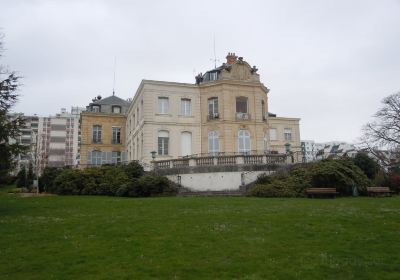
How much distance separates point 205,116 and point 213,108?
41.7 inches

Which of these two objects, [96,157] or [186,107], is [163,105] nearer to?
[186,107]

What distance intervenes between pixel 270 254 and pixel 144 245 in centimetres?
301

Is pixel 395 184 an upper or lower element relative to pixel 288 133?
lower

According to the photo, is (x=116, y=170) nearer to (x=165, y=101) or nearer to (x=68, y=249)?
(x=165, y=101)

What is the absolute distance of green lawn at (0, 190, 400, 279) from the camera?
773cm

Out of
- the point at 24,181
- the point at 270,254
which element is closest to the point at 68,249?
the point at 270,254

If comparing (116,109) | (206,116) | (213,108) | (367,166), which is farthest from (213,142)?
(116,109)

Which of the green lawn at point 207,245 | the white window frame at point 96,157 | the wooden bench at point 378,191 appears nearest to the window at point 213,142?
the white window frame at point 96,157

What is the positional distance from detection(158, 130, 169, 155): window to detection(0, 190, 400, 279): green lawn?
2149cm

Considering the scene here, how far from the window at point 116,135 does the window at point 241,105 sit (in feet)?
55.2

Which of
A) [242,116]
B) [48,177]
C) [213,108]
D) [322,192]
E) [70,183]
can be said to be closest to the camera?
[322,192]

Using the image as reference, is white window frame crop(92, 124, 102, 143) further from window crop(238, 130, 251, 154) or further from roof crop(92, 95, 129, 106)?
window crop(238, 130, 251, 154)

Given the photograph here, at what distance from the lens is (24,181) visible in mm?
50531

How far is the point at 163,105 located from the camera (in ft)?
122
